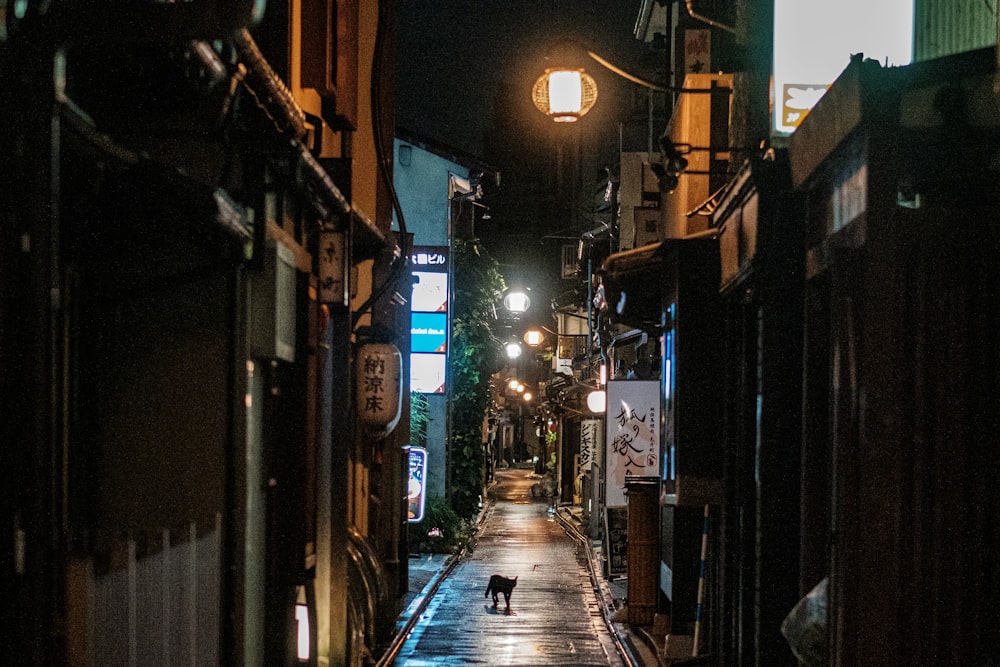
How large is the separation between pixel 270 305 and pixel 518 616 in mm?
13413

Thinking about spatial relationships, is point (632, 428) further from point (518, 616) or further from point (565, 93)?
point (565, 93)

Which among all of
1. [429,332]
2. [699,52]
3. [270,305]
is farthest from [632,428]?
[270,305]

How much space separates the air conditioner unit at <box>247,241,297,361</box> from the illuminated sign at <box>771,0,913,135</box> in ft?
20.0

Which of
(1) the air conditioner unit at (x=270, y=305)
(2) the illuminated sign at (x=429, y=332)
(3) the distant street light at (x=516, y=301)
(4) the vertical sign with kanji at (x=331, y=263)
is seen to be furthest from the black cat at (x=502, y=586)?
(3) the distant street light at (x=516, y=301)

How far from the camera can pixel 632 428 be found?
73.3ft

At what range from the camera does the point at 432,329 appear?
2923cm

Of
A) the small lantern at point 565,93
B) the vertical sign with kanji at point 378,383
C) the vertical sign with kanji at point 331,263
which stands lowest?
the vertical sign with kanji at point 378,383

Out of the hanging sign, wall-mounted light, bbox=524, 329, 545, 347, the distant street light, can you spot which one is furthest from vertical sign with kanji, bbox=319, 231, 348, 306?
wall-mounted light, bbox=524, 329, 545, 347

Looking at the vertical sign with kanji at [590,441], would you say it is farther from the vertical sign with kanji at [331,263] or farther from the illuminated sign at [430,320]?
the vertical sign with kanji at [331,263]

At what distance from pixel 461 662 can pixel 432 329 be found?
1436 centimetres

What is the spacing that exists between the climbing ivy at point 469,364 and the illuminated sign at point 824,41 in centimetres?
2583

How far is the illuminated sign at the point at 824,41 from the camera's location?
9938 millimetres

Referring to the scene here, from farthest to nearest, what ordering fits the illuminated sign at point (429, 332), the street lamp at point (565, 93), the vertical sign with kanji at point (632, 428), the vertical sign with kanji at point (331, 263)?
the illuminated sign at point (429, 332)
the vertical sign with kanji at point (632, 428)
the street lamp at point (565, 93)
the vertical sign with kanji at point (331, 263)

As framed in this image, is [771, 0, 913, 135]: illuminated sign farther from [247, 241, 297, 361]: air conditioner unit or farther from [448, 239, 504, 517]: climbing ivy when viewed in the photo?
[448, 239, 504, 517]: climbing ivy
